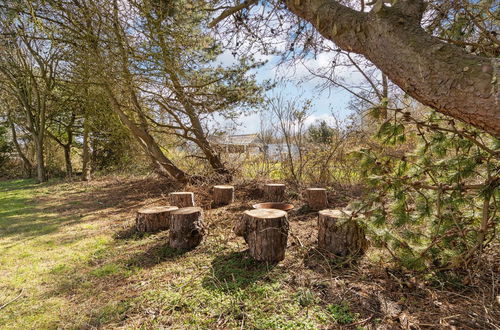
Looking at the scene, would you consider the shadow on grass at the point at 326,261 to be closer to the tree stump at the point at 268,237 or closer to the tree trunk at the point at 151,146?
the tree stump at the point at 268,237

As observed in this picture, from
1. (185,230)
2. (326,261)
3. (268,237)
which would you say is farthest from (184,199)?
(326,261)

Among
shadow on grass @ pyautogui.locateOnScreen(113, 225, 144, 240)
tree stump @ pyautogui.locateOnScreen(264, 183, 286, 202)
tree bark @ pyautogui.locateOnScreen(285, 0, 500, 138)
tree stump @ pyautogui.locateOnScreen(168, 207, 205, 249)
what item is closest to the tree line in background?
tree bark @ pyautogui.locateOnScreen(285, 0, 500, 138)

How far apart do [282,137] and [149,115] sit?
13.3 ft

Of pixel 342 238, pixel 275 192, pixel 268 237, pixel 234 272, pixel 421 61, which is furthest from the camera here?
pixel 275 192

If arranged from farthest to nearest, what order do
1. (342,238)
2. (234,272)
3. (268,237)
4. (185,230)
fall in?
1. (185,230)
2. (342,238)
3. (268,237)
4. (234,272)

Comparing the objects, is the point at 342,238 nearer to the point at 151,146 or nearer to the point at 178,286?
the point at 178,286

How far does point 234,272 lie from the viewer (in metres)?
2.55

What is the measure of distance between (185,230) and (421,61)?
2.88 meters

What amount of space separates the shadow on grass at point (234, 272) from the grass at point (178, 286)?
1cm

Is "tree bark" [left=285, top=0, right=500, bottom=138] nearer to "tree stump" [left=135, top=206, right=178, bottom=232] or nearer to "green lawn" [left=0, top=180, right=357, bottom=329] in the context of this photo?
"green lawn" [left=0, top=180, right=357, bottom=329]

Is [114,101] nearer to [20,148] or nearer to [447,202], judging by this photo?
[447,202]

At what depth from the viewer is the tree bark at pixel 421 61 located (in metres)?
1.26

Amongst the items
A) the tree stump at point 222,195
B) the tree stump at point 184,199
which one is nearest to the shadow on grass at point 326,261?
the tree stump at point 184,199

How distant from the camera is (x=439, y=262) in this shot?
7.37 feet
